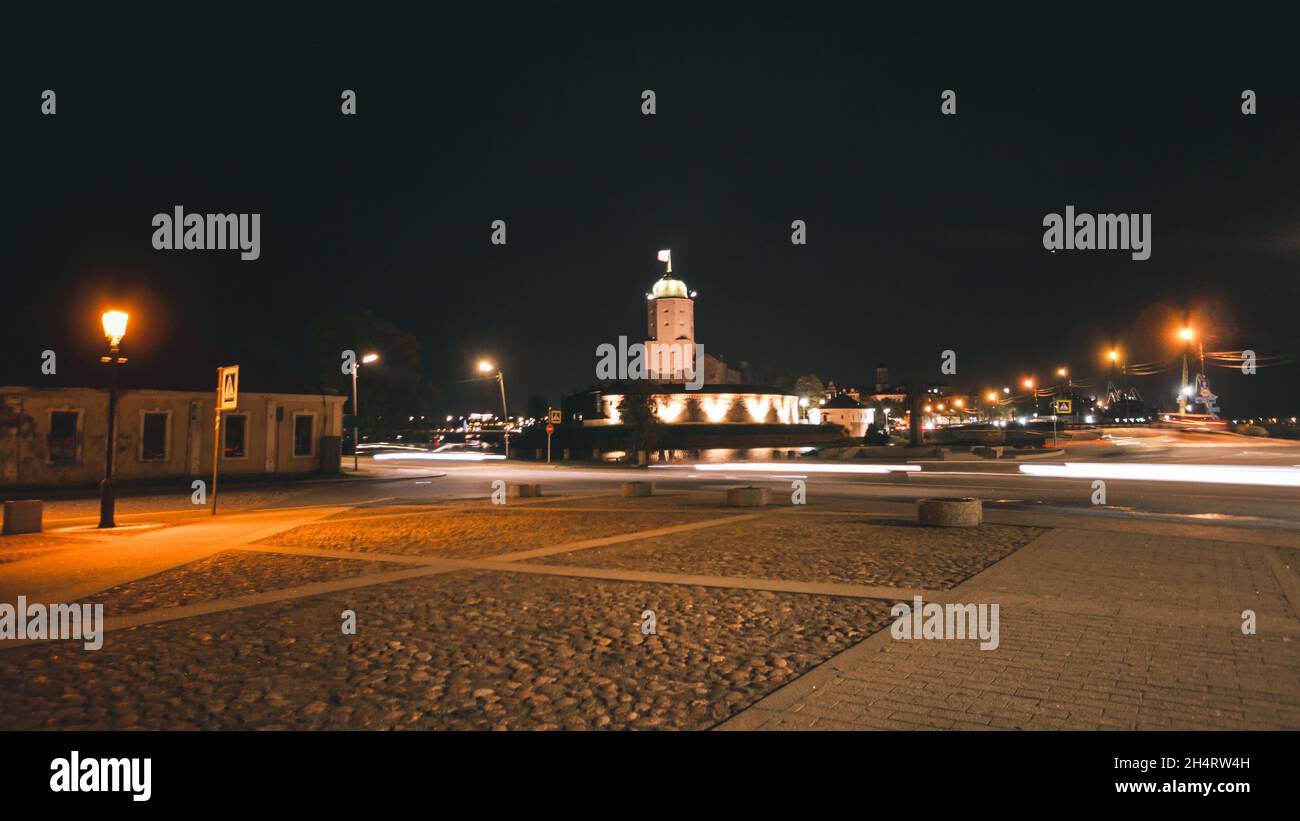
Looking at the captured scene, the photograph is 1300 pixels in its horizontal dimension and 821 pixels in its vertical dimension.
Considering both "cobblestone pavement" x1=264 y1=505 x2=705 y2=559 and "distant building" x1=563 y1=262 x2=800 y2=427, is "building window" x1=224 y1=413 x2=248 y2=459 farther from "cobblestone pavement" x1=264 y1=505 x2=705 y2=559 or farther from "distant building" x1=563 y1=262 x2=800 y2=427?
"distant building" x1=563 y1=262 x2=800 y2=427

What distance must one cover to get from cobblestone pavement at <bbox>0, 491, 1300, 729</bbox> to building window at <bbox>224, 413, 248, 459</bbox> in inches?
837

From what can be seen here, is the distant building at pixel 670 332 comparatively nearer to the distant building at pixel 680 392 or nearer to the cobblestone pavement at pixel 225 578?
the distant building at pixel 680 392

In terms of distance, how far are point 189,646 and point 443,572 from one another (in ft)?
13.1

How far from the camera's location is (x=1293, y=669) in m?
5.57

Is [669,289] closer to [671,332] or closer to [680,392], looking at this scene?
[671,332]

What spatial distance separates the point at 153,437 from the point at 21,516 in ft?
55.8

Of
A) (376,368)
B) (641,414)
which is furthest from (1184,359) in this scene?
(376,368)

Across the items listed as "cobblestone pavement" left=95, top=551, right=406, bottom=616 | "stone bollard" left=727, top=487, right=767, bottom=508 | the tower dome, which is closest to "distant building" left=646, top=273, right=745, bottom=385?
the tower dome

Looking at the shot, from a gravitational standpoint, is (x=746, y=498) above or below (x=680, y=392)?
below

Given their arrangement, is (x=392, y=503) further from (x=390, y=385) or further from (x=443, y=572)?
(x=390, y=385)

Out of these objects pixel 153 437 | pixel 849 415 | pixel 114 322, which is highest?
pixel 114 322

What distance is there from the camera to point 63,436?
28.0 metres

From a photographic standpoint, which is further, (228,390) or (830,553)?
(228,390)
